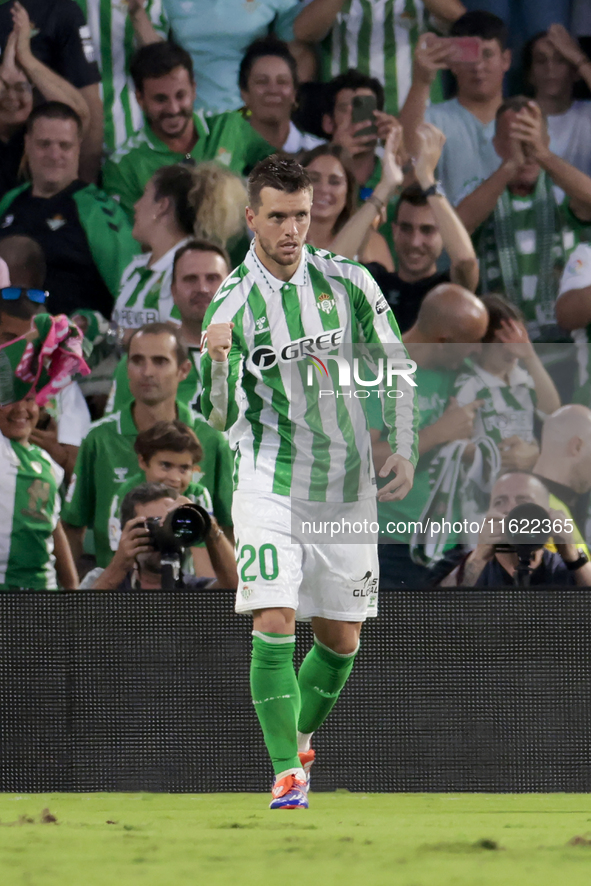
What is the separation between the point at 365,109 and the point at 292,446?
2.05 m

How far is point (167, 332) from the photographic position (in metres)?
4.53

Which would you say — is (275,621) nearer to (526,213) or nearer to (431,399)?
(431,399)

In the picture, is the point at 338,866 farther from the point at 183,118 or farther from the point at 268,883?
the point at 183,118

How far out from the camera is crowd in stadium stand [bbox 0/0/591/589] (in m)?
4.39

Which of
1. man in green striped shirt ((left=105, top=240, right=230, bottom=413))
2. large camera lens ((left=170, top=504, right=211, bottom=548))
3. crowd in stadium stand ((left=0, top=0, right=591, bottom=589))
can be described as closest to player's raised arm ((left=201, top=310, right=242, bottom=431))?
large camera lens ((left=170, top=504, right=211, bottom=548))

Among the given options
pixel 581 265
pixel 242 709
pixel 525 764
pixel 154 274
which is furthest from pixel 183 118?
pixel 525 764

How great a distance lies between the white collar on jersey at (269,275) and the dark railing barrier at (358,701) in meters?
1.51

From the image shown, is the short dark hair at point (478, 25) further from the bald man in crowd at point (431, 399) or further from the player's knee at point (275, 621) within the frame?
the player's knee at point (275, 621)

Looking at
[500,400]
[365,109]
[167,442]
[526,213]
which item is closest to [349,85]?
[365,109]

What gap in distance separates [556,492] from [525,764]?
1022 mm

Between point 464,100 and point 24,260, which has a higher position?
point 464,100

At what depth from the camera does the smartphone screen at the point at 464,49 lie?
4629 mm

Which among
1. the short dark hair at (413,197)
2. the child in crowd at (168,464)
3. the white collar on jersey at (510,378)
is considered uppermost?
the short dark hair at (413,197)

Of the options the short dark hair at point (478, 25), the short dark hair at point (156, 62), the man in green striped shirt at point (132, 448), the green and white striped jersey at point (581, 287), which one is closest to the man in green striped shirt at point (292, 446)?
the man in green striped shirt at point (132, 448)
